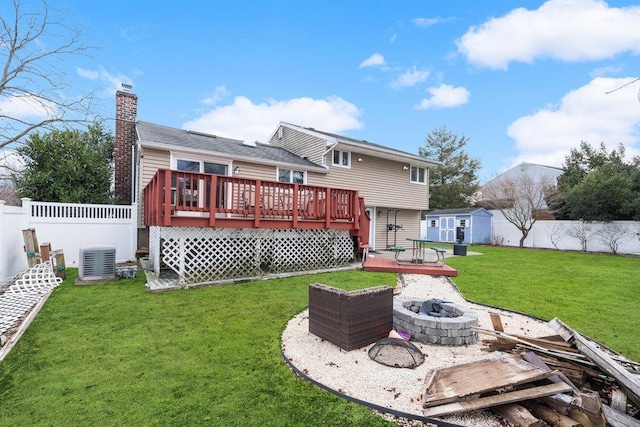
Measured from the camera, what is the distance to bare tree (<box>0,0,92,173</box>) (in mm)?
7906

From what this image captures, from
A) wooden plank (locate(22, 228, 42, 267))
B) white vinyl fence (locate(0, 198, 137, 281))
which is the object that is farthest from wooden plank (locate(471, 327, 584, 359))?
white vinyl fence (locate(0, 198, 137, 281))

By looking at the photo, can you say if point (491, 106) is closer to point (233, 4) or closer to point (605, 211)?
point (605, 211)

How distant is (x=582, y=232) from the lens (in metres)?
16.8

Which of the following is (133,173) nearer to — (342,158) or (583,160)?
(342,158)

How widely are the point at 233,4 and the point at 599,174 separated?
20.6 m

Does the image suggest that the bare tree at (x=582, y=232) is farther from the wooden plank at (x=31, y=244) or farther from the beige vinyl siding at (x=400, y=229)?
the wooden plank at (x=31, y=244)

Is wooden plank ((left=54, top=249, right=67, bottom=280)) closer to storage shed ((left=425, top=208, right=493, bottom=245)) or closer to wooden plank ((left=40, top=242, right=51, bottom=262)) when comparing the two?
wooden plank ((left=40, top=242, right=51, bottom=262))

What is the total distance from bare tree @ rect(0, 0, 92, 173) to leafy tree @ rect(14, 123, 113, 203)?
1.26 m

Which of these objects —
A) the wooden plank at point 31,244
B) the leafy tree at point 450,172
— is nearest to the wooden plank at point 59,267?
the wooden plank at point 31,244

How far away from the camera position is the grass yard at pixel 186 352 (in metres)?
2.43

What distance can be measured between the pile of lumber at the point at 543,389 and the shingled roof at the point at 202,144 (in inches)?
368

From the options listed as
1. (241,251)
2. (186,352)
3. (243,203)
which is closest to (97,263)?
(241,251)

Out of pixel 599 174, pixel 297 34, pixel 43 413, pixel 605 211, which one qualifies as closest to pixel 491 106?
pixel 599 174

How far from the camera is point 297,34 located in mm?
13125
